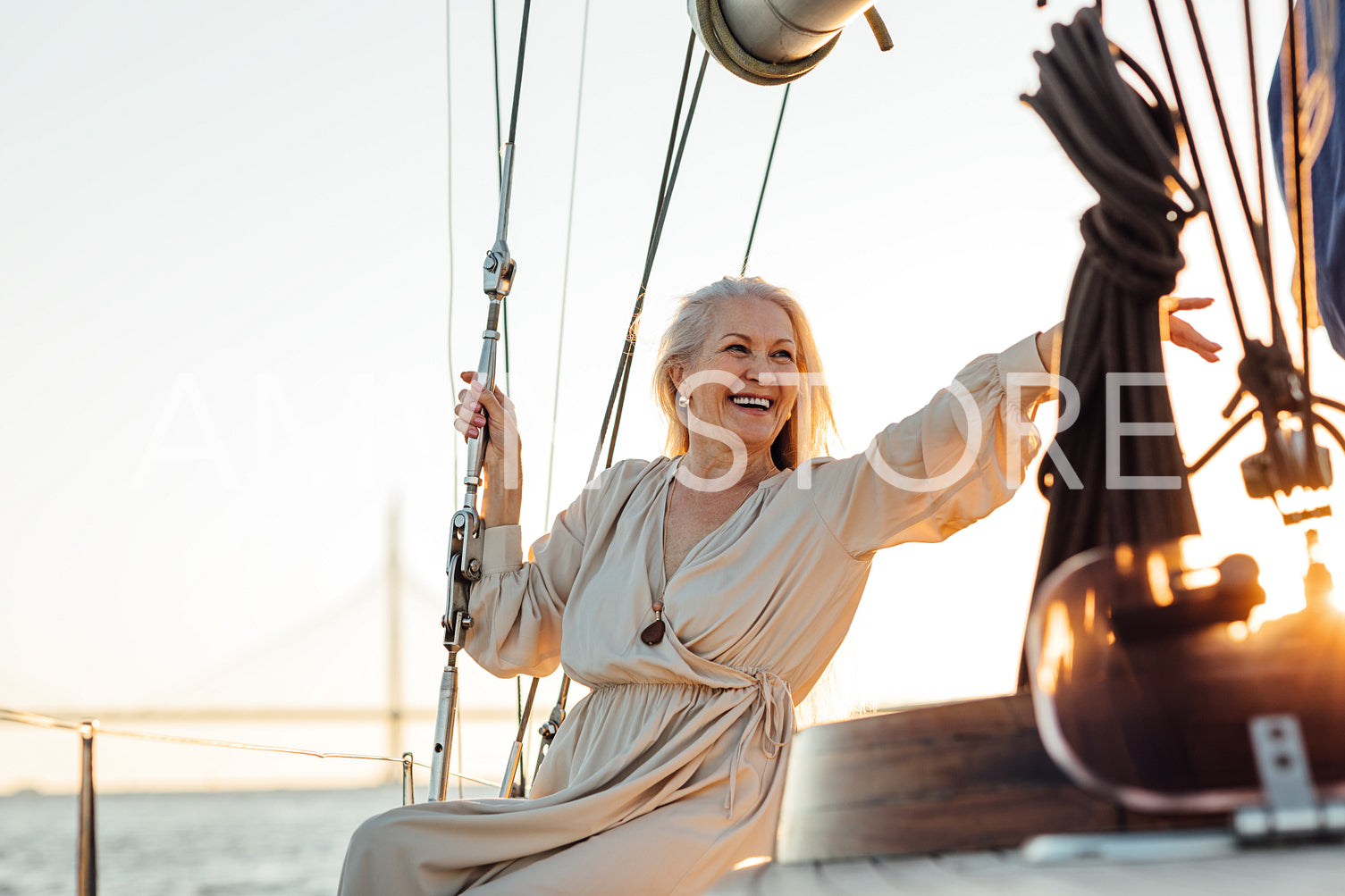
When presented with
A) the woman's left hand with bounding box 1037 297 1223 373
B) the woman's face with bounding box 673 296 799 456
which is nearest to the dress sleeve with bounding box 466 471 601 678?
the woman's face with bounding box 673 296 799 456

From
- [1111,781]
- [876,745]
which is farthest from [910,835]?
[1111,781]

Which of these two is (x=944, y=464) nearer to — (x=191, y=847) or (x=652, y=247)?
(x=652, y=247)

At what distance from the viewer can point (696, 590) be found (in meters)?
1.71

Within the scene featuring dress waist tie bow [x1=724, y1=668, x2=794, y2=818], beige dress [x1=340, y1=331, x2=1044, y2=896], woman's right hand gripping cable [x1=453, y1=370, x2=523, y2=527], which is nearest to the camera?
beige dress [x1=340, y1=331, x2=1044, y2=896]

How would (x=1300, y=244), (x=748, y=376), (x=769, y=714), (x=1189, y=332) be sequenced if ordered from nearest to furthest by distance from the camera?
(x=1300, y=244) < (x=1189, y=332) < (x=769, y=714) < (x=748, y=376)

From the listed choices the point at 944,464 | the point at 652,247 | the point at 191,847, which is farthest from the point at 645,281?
the point at 191,847

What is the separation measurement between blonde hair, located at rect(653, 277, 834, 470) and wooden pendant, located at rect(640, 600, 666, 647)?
16.1 inches

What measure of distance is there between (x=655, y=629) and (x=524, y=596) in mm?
358

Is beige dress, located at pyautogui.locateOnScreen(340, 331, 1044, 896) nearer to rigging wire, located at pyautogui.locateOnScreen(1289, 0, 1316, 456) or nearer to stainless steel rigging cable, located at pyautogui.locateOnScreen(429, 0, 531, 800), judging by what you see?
stainless steel rigging cable, located at pyautogui.locateOnScreen(429, 0, 531, 800)

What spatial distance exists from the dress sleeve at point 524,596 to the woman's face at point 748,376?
10.2 inches

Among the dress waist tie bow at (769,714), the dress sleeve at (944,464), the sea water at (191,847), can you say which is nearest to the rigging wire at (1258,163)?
the dress sleeve at (944,464)

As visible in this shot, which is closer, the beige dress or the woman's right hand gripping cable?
the beige dress

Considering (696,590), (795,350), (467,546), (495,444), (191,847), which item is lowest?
(191,847)

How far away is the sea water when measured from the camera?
16.0 m
